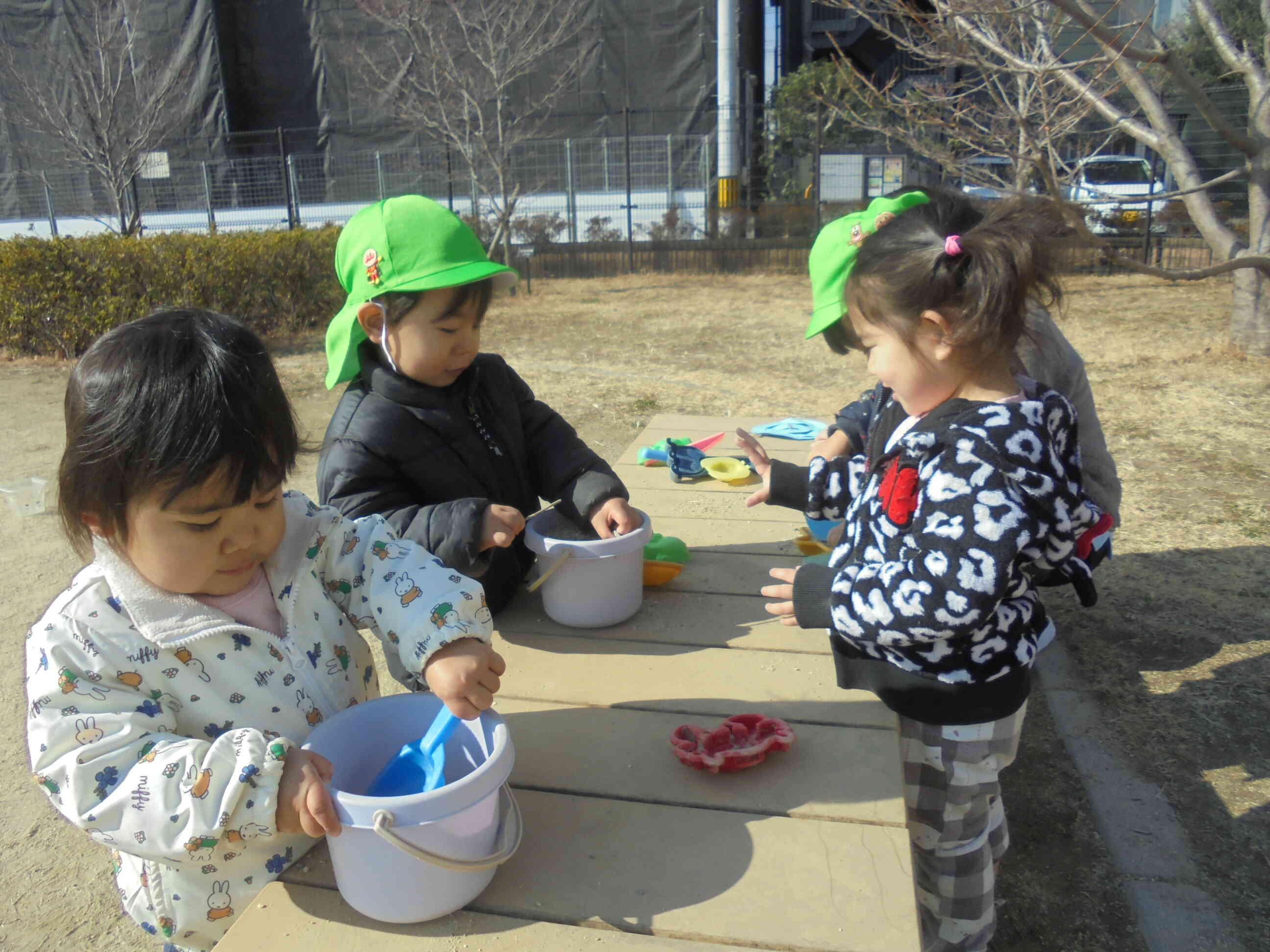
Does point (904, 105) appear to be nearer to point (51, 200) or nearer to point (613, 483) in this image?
point (613, 483)

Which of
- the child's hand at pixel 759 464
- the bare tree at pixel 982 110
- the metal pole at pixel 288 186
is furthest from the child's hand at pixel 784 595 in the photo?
the metal pole at pixel 288 186

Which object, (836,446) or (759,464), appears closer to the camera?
(759,464)

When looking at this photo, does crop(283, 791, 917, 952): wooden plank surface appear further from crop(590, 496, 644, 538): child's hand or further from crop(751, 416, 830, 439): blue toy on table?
crop(751, 416, 830, 439): blue toy on table

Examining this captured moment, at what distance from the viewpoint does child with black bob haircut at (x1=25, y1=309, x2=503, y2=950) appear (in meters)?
1.17

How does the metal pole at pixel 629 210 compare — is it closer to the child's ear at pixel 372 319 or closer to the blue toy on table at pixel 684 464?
the blue toy on table at pixel 684 464

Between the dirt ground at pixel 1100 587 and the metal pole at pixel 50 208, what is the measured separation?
9.53 meters

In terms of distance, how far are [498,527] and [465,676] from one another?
60cm

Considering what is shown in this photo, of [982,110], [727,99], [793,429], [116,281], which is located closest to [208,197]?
[116,281]

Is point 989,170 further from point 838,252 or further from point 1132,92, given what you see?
point 838,252

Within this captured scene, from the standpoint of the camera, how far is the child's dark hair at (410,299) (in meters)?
2.04

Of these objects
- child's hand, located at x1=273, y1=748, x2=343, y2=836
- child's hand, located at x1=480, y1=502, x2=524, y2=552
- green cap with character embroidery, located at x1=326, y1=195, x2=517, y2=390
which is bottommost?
child's hand, located at x1=273, y1=748, x2=343, y2=836

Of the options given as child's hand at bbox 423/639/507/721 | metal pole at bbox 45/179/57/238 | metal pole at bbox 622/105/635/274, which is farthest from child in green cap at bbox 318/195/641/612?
metal pole at bbox 45/179/57/238

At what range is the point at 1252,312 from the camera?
675 cm

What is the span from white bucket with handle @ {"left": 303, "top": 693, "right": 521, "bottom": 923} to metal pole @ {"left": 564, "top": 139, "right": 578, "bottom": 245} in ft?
43.3
